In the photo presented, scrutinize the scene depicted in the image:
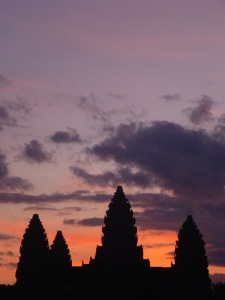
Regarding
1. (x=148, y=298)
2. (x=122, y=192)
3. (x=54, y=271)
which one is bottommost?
(x=148, y=298)

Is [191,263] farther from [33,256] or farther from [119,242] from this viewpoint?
[33,256]

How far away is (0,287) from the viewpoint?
6638 centimetres

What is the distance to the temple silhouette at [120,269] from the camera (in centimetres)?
6988

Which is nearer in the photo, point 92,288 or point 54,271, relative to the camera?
point 92,288

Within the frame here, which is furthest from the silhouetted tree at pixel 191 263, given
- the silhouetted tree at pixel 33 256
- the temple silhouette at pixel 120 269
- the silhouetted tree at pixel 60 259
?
the silhouetted tree at pixel 33 256

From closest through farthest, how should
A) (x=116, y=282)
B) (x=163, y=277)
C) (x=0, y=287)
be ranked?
(x=0, y=287)
(x=116, y=282)
(x=163, y=277)

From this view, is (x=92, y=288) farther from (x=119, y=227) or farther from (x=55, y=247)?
(x=55, y=247)

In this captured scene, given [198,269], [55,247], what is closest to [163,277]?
[198,269]

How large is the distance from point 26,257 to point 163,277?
17.8 meters

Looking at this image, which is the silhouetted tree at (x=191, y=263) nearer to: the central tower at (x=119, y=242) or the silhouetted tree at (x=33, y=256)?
the central tower at (x=119, y=242)

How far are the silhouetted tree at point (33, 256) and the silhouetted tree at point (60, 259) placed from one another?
181cm

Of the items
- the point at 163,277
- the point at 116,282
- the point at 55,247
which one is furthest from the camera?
the point at 55,247

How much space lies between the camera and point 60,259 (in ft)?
279

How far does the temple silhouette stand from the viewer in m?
69.9
